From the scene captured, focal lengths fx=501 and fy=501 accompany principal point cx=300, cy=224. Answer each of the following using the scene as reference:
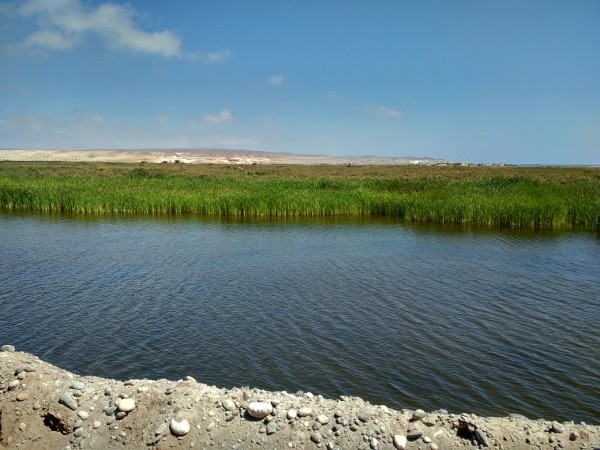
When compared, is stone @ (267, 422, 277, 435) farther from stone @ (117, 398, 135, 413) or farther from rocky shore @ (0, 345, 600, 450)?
stone @ (117, 398, 135, 413)

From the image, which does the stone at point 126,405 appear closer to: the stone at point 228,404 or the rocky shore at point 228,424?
the rocky shore at point 228,424

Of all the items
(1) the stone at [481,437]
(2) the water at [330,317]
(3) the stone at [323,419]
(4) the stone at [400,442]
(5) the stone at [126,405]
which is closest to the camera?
(4) the stone at [400,442]

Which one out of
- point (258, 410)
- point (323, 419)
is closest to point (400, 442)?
point (323, 419)

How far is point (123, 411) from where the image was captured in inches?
214

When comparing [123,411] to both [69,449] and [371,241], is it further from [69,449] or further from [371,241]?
[371,241]

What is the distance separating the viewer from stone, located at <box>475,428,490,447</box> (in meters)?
5.12

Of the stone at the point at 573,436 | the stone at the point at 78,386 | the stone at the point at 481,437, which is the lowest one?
the stone at the point at 573,436

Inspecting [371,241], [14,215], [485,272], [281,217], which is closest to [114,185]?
[14,215]

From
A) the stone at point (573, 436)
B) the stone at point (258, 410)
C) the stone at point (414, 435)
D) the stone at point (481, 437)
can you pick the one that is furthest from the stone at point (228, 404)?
the stone at point (573, 436)

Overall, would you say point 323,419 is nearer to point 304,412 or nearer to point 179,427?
point 304,412

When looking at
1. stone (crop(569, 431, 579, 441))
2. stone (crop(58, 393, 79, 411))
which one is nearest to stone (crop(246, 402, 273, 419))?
stone (crop(58, 393, 79, 411))

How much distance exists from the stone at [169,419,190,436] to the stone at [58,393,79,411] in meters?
1.15

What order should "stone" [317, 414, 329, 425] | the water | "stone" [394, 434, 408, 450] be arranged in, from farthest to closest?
the water < "stone" [317, 414, 329, 425] < "stone" [394, 434, 408, 450]

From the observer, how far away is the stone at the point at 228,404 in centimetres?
552
